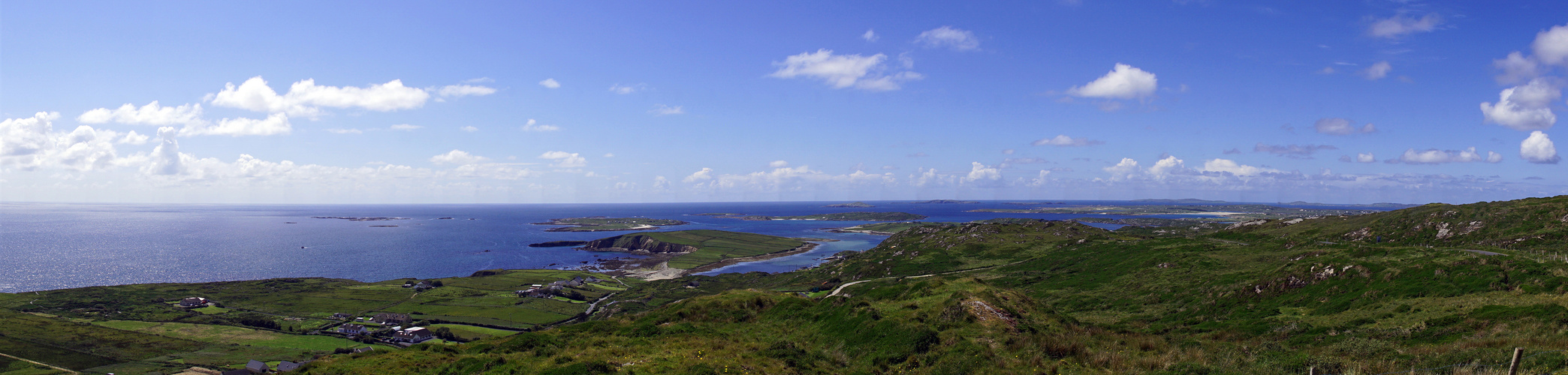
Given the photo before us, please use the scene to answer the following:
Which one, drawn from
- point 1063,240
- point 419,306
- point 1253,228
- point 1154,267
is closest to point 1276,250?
point 1154,267

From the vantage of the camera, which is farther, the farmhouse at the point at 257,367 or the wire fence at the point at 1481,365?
the farmhouse at the point at 257,367

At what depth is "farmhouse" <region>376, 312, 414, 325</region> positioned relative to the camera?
104688mm

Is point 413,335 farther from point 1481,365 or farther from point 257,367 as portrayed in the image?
point 1481,365

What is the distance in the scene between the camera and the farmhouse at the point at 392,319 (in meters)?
105

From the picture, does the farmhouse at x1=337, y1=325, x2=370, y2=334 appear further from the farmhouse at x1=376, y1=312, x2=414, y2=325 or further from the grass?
the grass

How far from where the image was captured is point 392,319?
106m

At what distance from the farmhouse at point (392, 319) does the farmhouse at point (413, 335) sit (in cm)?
1110

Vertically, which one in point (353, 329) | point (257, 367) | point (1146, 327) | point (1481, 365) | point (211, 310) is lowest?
point (211, 310)

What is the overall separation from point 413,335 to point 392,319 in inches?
686

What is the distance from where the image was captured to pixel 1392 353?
23109 mm

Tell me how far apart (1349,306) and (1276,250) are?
34223 mm

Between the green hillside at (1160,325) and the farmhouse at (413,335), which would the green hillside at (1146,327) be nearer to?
the green hillside at (1160,325)

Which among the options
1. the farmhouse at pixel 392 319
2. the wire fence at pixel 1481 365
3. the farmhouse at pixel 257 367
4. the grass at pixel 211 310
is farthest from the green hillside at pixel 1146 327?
the grass at pixel 211 310

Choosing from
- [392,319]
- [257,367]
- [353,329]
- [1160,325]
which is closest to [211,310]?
[392,319]
